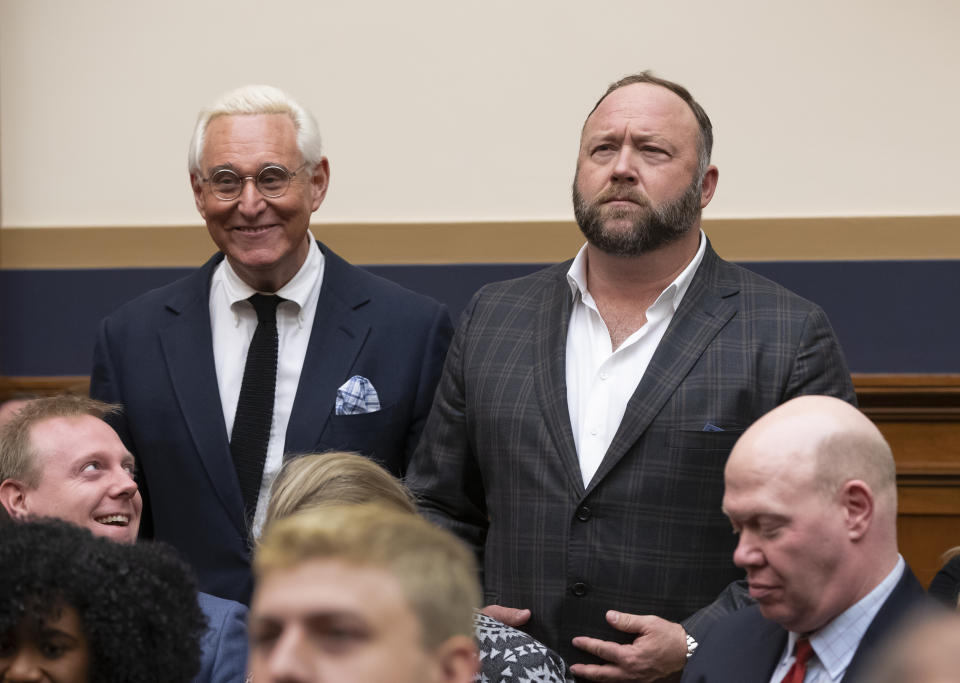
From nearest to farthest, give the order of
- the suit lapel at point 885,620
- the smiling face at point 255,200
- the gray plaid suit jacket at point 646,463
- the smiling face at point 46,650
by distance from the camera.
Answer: the smiling face at point 46,650, the suit lapel at point 885,620, the gray plaid suit jacket at point 646,463, the smiling face at point 255,200

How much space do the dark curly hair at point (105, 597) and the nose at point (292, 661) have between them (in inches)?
14.4

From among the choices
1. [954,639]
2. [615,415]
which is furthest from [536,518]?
[954,639]

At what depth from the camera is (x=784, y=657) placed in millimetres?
1823

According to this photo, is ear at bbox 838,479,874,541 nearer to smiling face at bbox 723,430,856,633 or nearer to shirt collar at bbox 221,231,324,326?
smiling face at bbox 723,430,856,633

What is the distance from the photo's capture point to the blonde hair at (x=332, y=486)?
1.90m

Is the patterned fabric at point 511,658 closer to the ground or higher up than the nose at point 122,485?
closer to the ground

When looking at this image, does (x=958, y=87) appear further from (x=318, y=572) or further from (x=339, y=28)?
(x=318, y=572)

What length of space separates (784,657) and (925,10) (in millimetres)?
2204

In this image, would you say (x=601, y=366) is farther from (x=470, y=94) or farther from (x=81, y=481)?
(x=470, y=94)

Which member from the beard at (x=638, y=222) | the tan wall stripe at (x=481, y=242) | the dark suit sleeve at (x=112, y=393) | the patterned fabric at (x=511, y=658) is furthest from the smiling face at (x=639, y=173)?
Result: the tan wall stripe at (x=481, y=242)

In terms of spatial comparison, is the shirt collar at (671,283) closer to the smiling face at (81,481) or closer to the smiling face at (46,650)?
the smiling face at (81,481)

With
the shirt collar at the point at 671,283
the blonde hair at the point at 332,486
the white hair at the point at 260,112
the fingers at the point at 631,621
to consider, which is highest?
the white hair at the point at 260,112

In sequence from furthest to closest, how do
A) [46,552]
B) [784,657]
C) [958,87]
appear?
[958,87], [784,657], [46,552]

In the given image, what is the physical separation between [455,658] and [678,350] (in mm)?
1128
